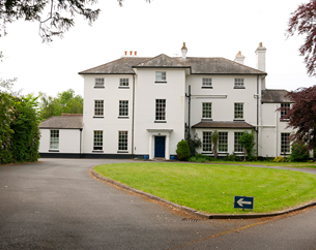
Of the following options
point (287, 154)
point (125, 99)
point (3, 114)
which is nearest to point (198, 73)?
point (125, 99)

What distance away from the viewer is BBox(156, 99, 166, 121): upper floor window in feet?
96.7

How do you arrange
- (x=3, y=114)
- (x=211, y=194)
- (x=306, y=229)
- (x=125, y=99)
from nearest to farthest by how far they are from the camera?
(x=3, y=114)
(x=306, y=229)
(x=211, y=194)
(x=125, y=99)

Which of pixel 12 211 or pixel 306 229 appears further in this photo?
pixel 12 211

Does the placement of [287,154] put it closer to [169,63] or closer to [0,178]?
[169,63]


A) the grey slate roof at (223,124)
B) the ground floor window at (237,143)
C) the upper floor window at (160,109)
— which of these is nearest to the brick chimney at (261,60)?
the grey slate roof at (223,124)

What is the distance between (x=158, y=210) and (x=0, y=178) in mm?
8309

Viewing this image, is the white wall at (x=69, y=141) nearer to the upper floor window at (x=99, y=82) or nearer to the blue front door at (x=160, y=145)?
→ the upper floor window at (x=99, y=82)

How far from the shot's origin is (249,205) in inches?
303

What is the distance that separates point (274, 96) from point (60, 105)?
53.0 metres

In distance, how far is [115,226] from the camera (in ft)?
21.9

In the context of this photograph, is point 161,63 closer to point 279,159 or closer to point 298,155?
point 279,159

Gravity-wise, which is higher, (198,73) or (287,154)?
(198,73)

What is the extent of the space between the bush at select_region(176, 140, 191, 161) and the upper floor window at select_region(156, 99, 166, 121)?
2.98m

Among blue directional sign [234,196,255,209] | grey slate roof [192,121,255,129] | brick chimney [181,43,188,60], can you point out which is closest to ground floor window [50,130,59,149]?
grey slate roof [192,121,255,129]
